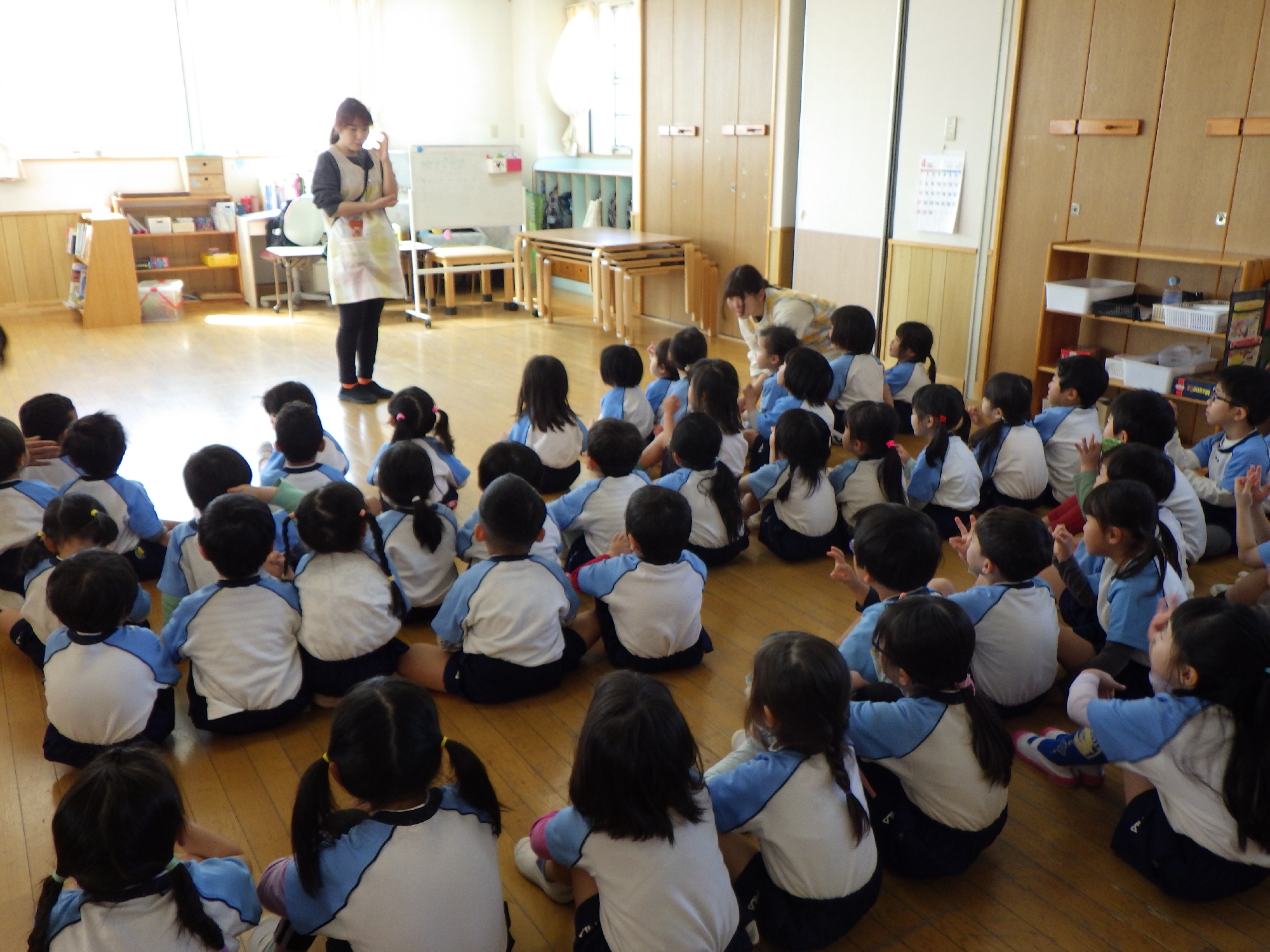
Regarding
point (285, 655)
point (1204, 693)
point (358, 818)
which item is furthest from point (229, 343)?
point (1204, 693)

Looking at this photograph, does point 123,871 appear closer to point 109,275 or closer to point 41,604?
point 41,604

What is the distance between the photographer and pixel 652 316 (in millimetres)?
7777

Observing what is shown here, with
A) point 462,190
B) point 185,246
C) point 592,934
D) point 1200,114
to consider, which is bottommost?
point 592,934

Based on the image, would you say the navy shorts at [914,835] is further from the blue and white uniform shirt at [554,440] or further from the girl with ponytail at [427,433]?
the blue and white uniform shirt at [554,440]

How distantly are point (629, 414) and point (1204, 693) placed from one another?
2.60m

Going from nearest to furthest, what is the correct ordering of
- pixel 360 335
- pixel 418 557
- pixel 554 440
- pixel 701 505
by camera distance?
pixel 418 557 < pixel 701 505 < pixel 554 440 < pixel 360 335

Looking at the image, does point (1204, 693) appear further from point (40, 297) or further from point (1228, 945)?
point (40, 297)

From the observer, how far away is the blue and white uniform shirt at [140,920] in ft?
4.20

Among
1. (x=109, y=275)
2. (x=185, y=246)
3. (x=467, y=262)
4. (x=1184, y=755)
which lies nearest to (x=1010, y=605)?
(x=1184, y=755)

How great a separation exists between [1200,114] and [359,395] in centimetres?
411

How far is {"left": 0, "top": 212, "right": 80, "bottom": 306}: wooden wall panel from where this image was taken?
7492 mm

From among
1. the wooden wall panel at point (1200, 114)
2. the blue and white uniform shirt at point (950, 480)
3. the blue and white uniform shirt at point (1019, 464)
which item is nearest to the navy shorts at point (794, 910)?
the blue and white uniform shirt at point (950, 480)

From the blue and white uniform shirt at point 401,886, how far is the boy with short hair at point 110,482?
1692mm

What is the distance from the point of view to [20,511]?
272cm
